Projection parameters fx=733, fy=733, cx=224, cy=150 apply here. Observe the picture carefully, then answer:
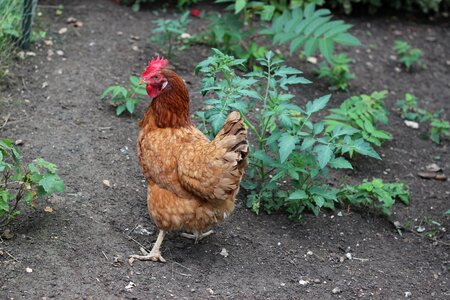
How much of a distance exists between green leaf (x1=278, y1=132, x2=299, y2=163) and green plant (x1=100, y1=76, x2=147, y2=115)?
5.15ft

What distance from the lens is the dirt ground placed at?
4566 mm

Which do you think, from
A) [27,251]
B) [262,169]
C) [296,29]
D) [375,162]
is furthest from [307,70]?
[27,251]

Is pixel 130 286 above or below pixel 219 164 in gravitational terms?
below

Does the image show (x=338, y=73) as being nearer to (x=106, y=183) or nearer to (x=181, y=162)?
(x=106, y=183)

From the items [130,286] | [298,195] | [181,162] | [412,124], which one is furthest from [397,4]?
[130,286]

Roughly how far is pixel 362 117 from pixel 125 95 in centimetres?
200

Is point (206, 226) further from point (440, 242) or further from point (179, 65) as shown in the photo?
point (179, 65)

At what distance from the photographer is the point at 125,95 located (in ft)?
19.9

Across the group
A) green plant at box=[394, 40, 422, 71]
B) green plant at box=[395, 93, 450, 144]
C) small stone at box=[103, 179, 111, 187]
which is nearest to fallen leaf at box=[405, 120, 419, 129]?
green plant at box=[395, 93, 450, 144]

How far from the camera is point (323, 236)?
5.40 meters

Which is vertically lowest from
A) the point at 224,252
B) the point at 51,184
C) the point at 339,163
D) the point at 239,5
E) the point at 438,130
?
the point at 224,252

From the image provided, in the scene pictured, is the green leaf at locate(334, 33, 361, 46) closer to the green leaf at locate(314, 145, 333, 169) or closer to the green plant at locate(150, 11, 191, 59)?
the green plant at locate(150, 11, 191, 59)

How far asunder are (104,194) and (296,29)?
2.47 meters

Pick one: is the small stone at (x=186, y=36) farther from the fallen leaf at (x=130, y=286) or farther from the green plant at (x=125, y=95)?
the fallen leaf at (x=130, y=286)
